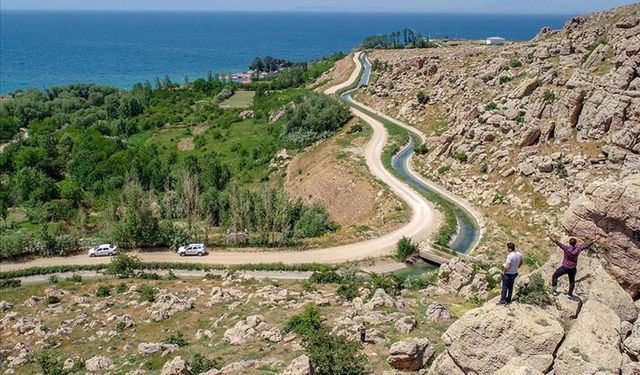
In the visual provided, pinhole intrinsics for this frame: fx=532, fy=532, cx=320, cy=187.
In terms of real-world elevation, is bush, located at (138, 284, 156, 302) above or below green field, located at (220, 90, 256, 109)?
below

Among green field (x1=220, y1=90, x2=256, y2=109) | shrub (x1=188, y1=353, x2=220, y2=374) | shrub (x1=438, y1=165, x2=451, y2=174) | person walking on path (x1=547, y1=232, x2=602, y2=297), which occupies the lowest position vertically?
shrub (x1=188, y1=353, x2=220, y2=374)

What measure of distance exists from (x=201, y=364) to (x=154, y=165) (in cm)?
6166

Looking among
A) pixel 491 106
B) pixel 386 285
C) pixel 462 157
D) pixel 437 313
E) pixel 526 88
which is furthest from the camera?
pixel 491 106

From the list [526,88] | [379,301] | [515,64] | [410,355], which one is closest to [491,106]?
[526,88]

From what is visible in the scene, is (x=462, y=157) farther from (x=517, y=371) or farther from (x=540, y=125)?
(x=517, y=371)

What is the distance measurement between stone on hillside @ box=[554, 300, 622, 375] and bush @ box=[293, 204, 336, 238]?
38.0m

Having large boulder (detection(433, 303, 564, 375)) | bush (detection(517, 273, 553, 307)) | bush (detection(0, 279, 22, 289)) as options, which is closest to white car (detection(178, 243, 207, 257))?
bush (detection(0, 279, 22, 289))

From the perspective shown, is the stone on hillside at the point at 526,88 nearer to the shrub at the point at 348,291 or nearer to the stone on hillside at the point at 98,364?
the shrub at the point at 348,291

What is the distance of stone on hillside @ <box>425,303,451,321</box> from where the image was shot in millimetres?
28344

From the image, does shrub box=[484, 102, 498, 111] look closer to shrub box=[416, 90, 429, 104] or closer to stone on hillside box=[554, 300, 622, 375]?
shrub box=[416, 90, 429, 104]

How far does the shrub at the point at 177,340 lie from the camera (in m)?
29.5

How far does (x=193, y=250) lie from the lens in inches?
1900

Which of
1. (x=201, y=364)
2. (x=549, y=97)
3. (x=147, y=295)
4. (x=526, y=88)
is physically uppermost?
(x=526, y=88)

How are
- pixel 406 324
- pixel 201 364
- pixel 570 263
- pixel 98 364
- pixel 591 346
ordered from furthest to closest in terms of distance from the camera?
pixel 98 364 < pixel 406 324 < pixel 201 364 < pixel 570 263 < pixel 591 346
